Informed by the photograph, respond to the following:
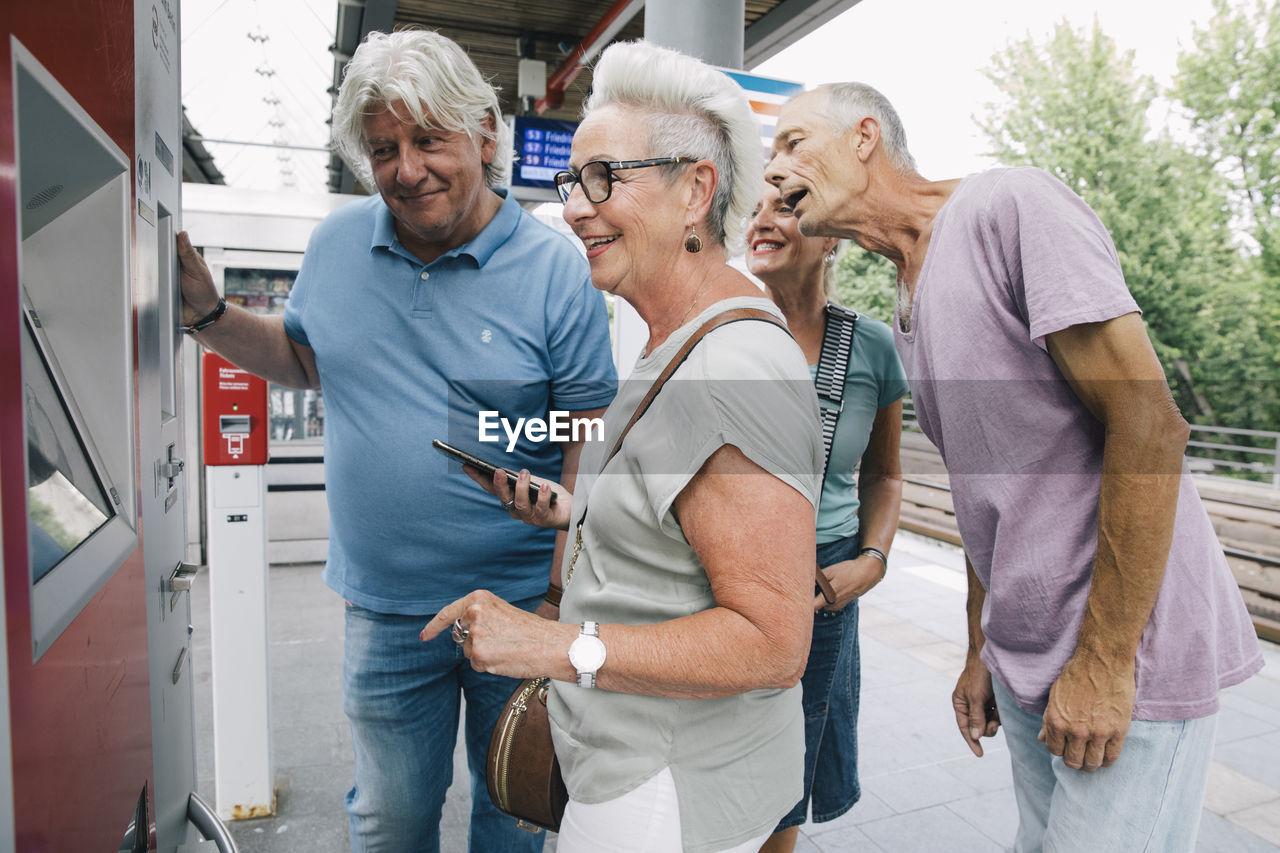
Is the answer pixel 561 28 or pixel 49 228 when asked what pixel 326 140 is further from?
pixel 49 228

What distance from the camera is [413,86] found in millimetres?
1660

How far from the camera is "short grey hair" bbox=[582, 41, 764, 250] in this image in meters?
1.28

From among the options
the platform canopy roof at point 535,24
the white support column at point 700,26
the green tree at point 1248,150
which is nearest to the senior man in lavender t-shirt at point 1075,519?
the white support column at point 700,26

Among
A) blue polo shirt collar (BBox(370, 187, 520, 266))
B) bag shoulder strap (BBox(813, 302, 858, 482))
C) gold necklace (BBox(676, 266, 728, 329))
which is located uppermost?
blue polo shirt collar (BBox(370, 187, 520, 266))

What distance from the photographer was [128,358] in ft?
3.60

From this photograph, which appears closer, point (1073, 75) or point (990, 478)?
point (990, 478)

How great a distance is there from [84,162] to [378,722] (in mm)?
1333

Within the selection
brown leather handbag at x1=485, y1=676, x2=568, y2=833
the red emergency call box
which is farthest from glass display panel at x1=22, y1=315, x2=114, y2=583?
the red emergency call box

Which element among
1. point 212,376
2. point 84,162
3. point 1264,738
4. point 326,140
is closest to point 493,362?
point 84,162

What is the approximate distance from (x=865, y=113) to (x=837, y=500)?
938mm

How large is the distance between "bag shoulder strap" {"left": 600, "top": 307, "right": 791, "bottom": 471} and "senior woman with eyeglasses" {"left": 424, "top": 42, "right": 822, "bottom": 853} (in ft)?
0.05

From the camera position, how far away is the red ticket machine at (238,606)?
2885 millimetres

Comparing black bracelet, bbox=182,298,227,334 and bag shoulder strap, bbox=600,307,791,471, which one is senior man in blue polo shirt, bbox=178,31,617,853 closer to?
black bracelet, bbox=182,298,227,334

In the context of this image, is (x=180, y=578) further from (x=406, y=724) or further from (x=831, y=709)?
(x=831, y=709)
